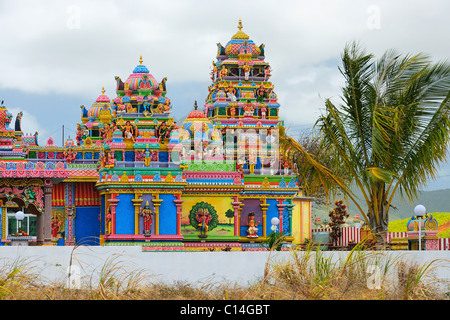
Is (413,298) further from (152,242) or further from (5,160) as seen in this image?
(5,160)

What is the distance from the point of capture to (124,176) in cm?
3606

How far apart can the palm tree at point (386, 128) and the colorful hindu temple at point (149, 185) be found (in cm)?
1129

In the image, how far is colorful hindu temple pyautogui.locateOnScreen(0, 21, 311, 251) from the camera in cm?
3572

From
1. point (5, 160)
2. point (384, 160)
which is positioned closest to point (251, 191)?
point (5, 160)

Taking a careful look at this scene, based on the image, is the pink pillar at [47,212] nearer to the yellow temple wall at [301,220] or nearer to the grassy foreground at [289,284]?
the grassy foreground at [289,284]

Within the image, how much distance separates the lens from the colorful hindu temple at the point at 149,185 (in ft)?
117

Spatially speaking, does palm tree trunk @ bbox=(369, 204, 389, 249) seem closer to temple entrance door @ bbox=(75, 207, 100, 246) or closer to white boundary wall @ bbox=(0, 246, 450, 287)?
white boundary wall @ bbox=(0, 246, 450, 287)

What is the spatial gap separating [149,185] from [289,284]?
17.9 metres

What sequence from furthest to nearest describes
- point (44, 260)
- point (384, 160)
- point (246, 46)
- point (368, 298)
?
point (246, 46), point (384, 160), point (44, 260), point (368, 298)

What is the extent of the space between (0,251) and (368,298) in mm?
8851

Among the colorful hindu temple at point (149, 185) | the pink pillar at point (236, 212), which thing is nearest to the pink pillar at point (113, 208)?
the colorful hindu temple at point (149, 185)

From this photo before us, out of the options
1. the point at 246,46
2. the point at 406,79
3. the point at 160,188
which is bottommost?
the point at 160,188
